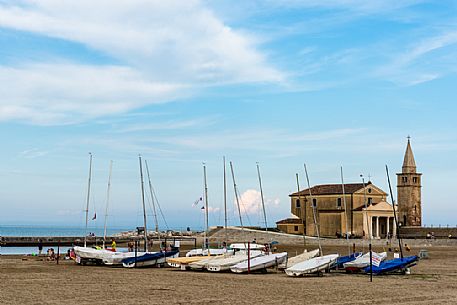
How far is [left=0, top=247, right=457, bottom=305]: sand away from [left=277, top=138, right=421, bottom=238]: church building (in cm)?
5256

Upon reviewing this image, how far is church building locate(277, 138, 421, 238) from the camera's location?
87688mm

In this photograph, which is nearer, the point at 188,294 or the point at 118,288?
the point at 188,294

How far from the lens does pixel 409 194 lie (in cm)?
9612

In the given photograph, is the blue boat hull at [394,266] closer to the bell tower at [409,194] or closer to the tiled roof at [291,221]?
the tiled roof at [291,221]

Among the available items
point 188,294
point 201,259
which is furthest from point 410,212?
point 188,294

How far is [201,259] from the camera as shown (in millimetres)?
36875

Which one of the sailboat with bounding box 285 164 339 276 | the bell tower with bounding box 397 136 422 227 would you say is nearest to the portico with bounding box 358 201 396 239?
the bell tower with bounding box 397 136 422 227

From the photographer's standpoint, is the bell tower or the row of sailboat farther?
the bell tower

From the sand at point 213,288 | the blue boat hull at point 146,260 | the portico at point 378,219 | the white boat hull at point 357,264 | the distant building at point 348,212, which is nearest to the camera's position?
the sand at point 213,288

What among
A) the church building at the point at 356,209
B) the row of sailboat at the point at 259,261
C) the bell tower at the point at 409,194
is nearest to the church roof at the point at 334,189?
the church building at the point at 356,209

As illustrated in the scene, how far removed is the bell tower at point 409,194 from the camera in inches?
3770

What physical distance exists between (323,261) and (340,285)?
5081mm

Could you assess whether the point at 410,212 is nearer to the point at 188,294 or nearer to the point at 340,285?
the point at 340,285

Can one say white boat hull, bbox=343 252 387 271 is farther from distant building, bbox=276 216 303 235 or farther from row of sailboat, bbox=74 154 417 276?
distant building, bbox=276 216 303 235
